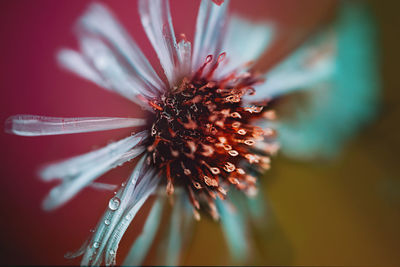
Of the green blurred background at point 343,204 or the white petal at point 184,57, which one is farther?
the green blurred background at point 343,204

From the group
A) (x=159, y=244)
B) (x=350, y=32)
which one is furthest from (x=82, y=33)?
(x=350, y=32)

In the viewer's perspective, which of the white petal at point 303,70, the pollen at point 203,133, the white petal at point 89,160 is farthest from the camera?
the white petal at point 303,70

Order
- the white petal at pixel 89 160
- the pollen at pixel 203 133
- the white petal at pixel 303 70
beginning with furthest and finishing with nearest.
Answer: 1. the white petal at pixel 303 70
2. the pollen at pixel 203 133
3. the white petal at pixel 89 160

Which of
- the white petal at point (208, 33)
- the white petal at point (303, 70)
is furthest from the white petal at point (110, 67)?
the white petal at point (303, 70)

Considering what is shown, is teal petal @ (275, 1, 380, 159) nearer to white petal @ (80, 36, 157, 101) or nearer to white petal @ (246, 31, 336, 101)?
white petal @ (246, 31, 336, 101)

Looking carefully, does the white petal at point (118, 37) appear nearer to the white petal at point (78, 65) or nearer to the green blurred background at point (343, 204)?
the white petal at point (78, 65)

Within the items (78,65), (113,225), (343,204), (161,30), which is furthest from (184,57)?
(343,204)

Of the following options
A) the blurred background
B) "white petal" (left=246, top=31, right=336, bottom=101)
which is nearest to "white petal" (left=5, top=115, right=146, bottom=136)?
the blurred background

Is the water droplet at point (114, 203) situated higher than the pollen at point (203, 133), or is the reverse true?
the pollen at point (203, 133)
